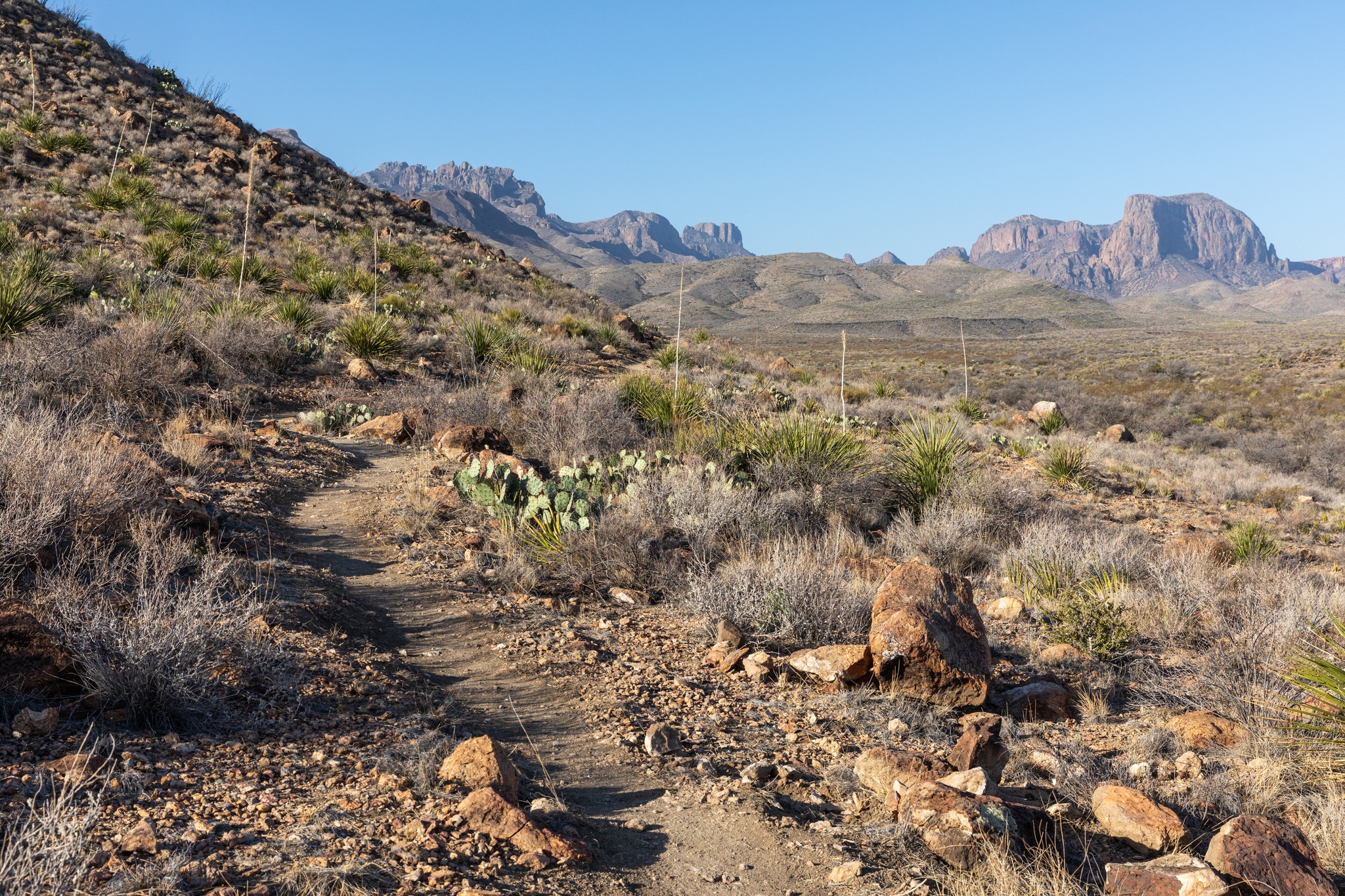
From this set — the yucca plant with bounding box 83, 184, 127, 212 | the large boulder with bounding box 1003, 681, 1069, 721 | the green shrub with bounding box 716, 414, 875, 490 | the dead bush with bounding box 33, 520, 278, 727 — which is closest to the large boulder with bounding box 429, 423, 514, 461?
the green shrub with bounding box 716, 414, 875, 490

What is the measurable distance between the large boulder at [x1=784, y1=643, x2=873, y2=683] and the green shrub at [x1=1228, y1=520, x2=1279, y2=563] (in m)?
6.16

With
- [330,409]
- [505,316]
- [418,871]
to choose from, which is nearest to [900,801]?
[418,871]

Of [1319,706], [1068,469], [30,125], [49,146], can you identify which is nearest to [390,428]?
[1319,706]

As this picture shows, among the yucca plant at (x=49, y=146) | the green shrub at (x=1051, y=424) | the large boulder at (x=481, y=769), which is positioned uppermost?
the yucca plant at (x=49, y=146)

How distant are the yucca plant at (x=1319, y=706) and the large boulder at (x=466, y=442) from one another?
22.5 ft

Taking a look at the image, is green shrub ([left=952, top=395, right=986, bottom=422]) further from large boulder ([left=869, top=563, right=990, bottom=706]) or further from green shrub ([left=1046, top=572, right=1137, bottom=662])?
large boulder ([left=869, top=563, right=990, bottom=706])

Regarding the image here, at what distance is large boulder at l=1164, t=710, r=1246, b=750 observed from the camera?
4.17 m

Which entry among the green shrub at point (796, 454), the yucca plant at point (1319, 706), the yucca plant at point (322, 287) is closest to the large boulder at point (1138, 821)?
the yucca plant at point (1319, 706)

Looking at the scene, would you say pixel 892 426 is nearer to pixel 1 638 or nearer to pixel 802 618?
pixel 802 618

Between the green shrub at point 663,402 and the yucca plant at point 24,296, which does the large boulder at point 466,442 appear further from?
the yucca plant at point 24,296

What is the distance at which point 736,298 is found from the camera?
4855 inches

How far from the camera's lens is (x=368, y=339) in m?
12.4

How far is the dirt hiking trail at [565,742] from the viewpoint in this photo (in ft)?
9.02

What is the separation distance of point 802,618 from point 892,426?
10.2 metres
